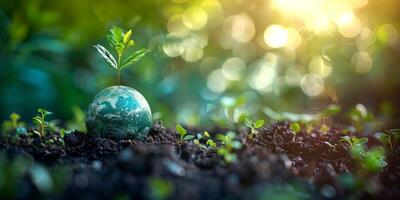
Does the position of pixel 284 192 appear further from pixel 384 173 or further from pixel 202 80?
pixel 202 80

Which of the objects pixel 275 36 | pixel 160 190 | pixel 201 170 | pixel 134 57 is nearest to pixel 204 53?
pixel 275 36

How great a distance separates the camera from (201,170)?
1820mm

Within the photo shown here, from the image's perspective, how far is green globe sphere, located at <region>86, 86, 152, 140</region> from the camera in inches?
87.8

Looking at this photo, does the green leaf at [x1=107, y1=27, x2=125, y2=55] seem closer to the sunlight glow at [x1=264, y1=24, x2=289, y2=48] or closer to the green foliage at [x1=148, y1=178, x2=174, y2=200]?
the green foliage at [x1=148, y1=178, x2=174, y2=200]

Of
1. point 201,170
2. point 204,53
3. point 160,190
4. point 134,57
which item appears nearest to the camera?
point 160,190

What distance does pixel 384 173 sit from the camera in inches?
78.4

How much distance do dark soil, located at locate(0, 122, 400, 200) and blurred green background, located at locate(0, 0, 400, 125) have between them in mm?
2162

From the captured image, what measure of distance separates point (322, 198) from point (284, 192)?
169 mm

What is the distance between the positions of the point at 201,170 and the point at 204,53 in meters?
4.31

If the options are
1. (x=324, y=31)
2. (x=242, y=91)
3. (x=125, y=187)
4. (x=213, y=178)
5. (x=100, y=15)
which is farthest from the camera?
(x=242, y=91)

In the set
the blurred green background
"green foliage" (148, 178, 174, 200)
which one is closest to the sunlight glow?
the blurred green background

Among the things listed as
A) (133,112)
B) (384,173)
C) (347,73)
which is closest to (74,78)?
(347,73)

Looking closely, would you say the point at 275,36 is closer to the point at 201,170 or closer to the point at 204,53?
the point at 204,53

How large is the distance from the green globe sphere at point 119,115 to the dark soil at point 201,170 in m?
0.07
